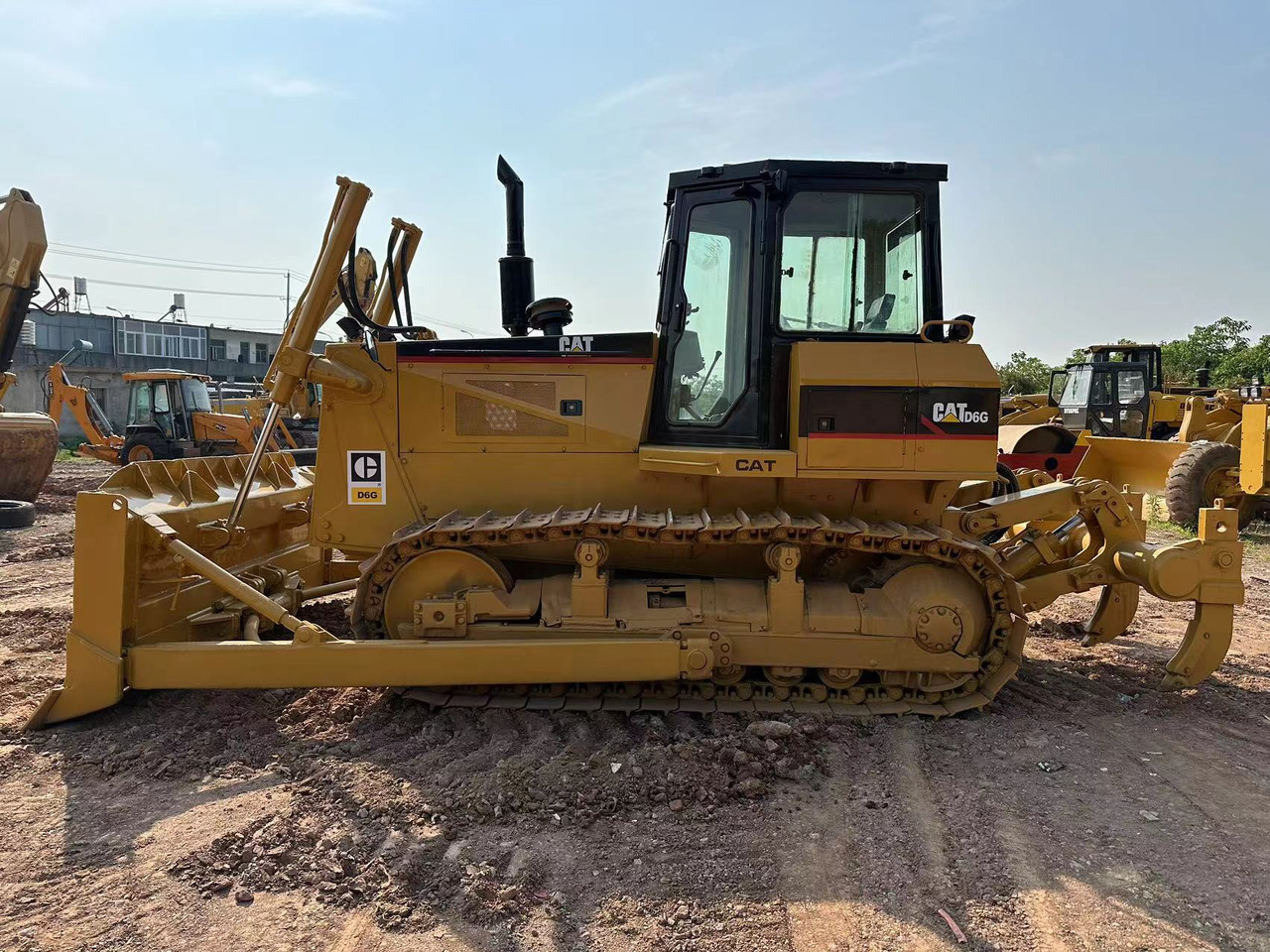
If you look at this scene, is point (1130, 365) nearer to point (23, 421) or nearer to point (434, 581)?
point (434, 581)

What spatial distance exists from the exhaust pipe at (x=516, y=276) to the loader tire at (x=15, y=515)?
973cm

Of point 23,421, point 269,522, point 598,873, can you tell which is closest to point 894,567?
point 598,873

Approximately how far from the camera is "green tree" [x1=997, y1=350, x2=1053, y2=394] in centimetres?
3514

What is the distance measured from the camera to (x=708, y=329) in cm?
457

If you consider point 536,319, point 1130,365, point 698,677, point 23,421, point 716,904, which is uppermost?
point 1130,365

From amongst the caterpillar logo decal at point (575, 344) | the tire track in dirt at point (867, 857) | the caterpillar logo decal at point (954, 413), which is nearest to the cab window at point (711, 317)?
the caterpillar logo decal at point (575, 344)

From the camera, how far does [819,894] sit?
2902 millimetres

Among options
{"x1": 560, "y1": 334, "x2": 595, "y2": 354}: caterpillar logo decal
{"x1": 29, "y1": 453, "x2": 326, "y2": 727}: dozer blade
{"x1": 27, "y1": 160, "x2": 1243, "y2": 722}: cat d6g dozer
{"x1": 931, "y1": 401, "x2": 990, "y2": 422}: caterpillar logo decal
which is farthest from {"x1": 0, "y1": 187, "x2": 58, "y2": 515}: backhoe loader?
{"x1": 931, "y1": 401, "x2": 990, "y2": 422}: caterpillar logo decal

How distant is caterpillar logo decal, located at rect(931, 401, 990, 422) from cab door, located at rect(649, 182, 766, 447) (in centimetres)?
93

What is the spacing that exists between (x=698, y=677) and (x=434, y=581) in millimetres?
1515

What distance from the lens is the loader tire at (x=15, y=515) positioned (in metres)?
10.9

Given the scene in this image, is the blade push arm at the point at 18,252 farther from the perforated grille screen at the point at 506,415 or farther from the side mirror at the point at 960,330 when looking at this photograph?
the side mirror at the point at 960,330

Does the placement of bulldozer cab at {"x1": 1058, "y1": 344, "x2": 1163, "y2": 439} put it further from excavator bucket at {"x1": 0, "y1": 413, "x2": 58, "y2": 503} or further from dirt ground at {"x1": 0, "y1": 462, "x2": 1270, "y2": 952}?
excavator bucket at {"x1": 0, "y1": 413, "x2": 58, "y2": 503}

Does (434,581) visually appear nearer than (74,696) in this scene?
No
